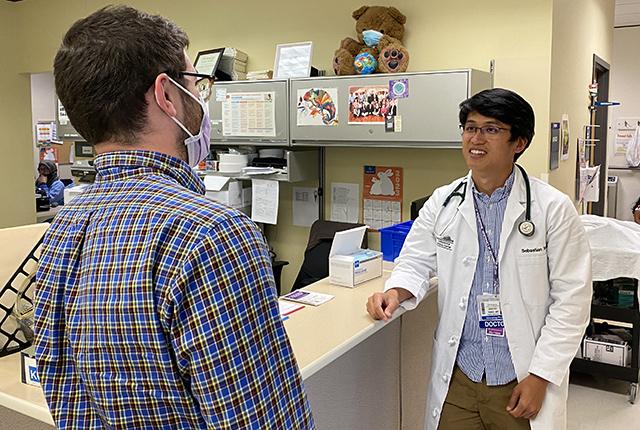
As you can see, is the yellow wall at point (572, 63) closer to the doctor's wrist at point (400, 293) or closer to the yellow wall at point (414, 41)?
the yellow wall at point (414, 41)

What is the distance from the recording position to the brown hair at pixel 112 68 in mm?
826

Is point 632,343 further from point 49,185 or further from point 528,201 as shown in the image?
point 49,185

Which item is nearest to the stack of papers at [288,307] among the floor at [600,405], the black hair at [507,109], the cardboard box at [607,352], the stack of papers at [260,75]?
the black hair at [507,109]

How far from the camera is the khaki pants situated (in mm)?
1753

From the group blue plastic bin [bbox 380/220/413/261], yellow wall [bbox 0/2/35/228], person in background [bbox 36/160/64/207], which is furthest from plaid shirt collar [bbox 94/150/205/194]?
person in background [bbox 36/160/64/207]

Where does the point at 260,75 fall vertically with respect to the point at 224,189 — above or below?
above

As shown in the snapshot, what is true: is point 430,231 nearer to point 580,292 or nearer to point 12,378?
point 580,292

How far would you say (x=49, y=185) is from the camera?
6.59 meters

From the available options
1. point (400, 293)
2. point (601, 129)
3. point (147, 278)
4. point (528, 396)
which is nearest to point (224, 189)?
point (400, 293)

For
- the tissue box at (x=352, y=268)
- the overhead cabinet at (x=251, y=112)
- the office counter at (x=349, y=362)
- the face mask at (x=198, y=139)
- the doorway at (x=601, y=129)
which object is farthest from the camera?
the doorway at (x=601, y=129)

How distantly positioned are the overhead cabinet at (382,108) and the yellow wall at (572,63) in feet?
1.54

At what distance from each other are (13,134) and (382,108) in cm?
378

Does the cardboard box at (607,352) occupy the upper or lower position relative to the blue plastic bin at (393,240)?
lower

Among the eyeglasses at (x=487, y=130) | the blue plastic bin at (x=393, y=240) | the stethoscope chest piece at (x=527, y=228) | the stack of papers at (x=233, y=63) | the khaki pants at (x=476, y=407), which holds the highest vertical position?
the stack of papers at (x=233, y=63)
